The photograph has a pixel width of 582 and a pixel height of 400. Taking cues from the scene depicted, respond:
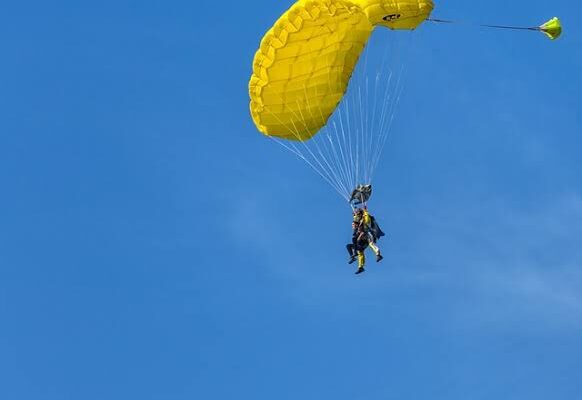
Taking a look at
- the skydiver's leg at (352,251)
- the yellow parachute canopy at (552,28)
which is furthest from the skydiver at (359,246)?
the yellow parachute canopy at (552,28)

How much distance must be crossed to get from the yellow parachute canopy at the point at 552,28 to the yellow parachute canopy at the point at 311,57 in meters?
2.54

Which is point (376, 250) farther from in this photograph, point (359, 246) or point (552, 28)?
point (552, 28)

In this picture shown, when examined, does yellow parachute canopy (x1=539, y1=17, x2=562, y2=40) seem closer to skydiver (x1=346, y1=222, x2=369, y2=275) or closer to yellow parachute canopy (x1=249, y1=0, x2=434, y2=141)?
yellow parachute canopy (x1=249, y1=0, x2=434, y2=141)

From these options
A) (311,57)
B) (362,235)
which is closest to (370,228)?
(362,235)

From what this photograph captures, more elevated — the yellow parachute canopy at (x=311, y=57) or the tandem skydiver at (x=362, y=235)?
the yellow parachute canopy at (x=311, y=57)

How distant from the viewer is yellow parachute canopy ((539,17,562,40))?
43.2 m

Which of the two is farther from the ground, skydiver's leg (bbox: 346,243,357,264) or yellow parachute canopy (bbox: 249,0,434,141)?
yellow parachute canopy (bbox: 249,0,434,141)

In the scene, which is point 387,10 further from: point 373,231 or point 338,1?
point 373,231

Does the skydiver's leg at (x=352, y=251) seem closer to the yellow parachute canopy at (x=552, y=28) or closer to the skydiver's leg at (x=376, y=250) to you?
the skydiver's leg at (x=376, y=250)

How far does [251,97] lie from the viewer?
148 ft

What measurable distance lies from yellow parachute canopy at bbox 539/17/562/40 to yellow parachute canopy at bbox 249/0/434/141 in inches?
99.9

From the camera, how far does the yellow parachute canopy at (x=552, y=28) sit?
1703 inches

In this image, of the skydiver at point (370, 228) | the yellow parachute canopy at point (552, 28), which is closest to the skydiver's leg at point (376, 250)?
the skydiver at point (370, 228)

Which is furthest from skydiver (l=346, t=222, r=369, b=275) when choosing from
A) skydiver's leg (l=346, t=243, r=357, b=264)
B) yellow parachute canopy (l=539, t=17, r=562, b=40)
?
yellow parachute canopy (l=539, t=17, r=562, b=40)
